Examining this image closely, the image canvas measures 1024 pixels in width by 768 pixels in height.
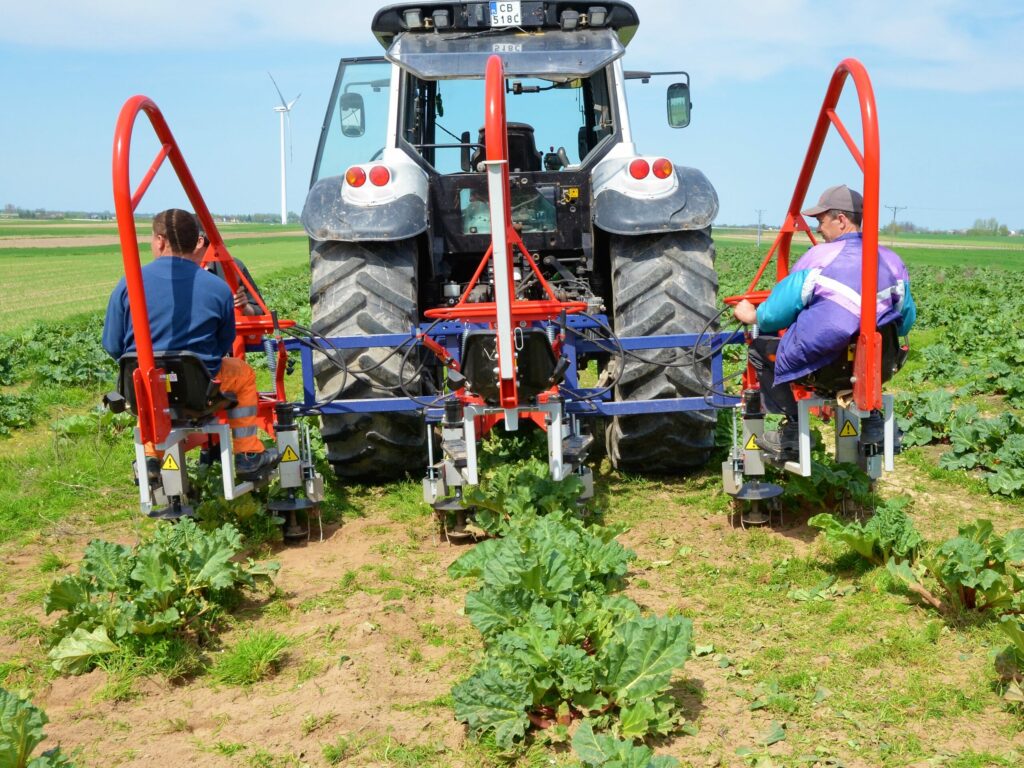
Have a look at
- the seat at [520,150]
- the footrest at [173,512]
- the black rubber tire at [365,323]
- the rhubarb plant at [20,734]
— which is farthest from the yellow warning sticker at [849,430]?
the rhubarb plant at [20,734]

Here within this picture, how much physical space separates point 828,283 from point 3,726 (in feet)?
11.5

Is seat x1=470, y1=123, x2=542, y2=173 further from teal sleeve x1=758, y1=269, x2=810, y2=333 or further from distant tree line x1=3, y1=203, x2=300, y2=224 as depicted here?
distant tree line x1=3, y1=203, x2=300, y2=224

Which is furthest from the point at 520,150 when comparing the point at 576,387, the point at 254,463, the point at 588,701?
the point at 588,701

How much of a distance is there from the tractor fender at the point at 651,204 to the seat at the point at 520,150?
983mm

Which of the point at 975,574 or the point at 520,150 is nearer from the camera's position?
the point at 975,574

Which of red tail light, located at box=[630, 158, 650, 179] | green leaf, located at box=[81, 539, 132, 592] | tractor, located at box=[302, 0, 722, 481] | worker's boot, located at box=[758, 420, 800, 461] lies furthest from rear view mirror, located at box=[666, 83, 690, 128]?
green leaf, located at box=[81, 539, 132, 592]

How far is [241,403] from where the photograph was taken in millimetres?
5219

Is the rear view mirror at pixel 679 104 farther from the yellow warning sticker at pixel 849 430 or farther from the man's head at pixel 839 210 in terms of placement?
the yellow warning sticker at pixel 849 430

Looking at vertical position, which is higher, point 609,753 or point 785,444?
point 785,444

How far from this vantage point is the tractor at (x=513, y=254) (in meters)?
5.69

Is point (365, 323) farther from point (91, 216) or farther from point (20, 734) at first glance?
point (91, 216)

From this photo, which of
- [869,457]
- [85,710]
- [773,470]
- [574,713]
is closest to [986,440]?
[773,470]

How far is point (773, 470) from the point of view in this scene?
19.0 ft

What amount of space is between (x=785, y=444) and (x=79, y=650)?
323cm
